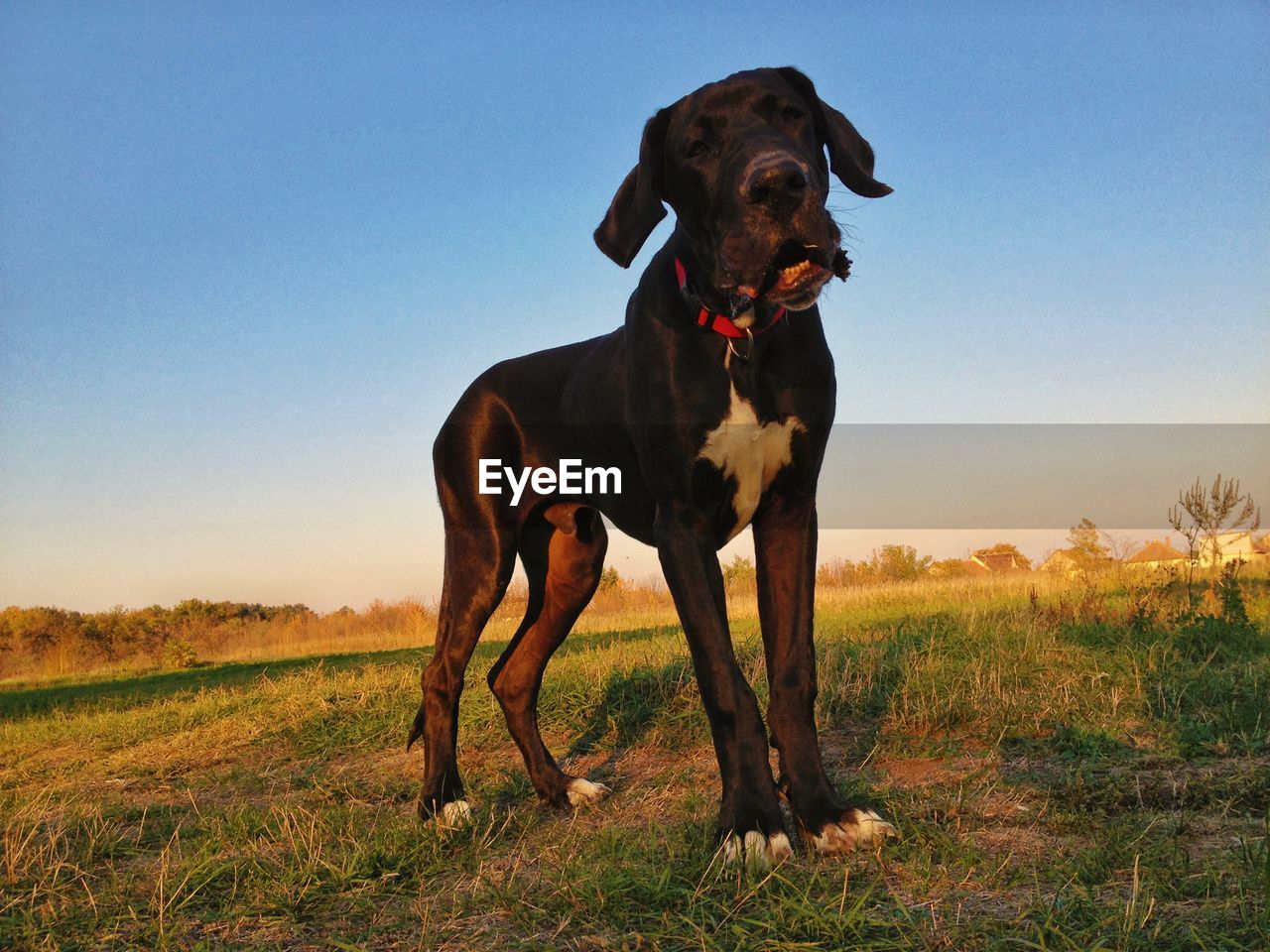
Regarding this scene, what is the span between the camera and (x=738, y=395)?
3.11m

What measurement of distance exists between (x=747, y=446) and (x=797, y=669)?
2.44 ft

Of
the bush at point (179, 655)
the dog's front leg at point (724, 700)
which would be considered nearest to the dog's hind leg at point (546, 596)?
the dog's front leg at point (724, 700)

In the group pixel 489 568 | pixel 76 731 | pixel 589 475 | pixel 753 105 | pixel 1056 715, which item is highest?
pixel 753 105

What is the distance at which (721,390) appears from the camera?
3.12 m

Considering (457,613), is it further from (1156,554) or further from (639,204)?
(1156,554)

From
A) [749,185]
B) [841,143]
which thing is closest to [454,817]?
[749,185]

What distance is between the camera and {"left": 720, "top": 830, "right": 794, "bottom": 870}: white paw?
2.55 m

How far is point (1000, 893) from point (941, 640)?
393 cm

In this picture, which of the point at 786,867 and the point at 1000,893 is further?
the point at 786,867

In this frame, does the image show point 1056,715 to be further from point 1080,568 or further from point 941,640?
point 1080,568

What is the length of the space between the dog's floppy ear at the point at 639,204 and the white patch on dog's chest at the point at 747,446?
2.14ft

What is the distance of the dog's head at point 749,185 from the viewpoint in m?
2.77

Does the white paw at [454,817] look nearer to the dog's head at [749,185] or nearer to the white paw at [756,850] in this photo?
the white paw at [756,850]

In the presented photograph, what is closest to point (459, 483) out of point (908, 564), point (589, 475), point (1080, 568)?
point (589, 475)
